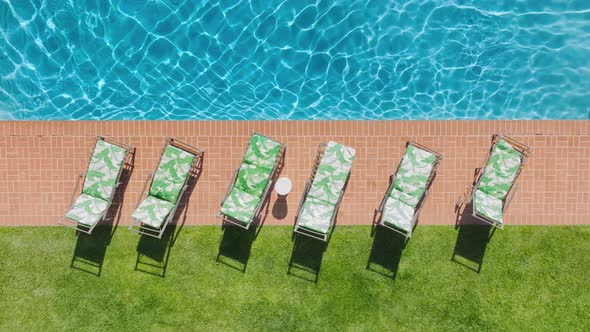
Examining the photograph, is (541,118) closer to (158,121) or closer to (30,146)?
(158,121)

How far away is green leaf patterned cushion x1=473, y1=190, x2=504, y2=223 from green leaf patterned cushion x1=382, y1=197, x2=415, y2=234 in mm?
1409

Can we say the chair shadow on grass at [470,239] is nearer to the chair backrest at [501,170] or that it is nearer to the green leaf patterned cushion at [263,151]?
the chair backrest at [501,170]

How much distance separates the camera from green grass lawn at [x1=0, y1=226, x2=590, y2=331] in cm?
1061

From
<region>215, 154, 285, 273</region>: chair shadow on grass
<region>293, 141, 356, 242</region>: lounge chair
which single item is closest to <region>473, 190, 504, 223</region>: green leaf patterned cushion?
<region>293, 141, 356, 242</region>: lounge chair

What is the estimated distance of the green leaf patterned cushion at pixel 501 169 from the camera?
34.1 feet

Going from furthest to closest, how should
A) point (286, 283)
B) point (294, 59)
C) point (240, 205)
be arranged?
point (294, 59)
point (286, 283)
point (240, 205)

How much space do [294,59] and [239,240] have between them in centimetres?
440

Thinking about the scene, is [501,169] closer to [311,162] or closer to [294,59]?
[311,162]

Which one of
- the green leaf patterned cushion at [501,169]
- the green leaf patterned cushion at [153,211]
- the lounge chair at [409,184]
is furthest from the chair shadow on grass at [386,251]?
the green leaf patterned cushion at [153,211]

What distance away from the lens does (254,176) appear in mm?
10383

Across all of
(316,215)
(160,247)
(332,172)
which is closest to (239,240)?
(160,247)

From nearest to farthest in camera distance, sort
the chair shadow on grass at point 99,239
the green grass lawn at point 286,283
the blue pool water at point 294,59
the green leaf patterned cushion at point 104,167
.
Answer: the green leaf patterned cushion at point 104,167, the green grass lawn at point 286,283, the chair shadow on grass at point 99,239, the blue pool water at point 294,59

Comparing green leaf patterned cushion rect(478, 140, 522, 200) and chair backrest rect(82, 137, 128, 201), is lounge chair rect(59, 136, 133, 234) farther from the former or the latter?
green leaf patterned cushion rect(478, 140, 522, 200)

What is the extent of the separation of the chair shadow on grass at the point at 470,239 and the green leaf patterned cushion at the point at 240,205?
466 centimetres
